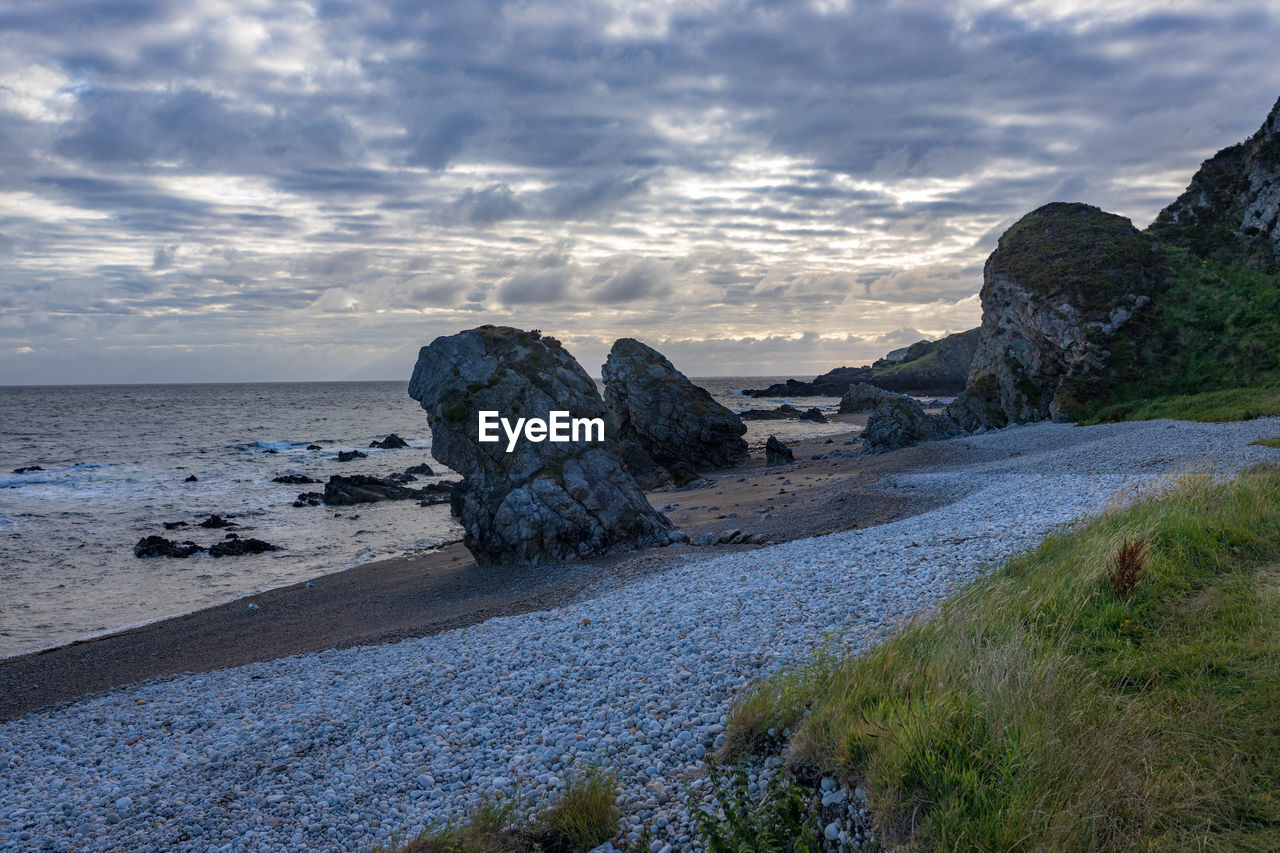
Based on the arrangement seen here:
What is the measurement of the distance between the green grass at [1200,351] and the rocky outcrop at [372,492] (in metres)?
34.4

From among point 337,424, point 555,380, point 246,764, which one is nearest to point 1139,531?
point 246,764

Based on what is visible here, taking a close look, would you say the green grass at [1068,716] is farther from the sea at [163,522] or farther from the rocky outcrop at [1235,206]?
the rocky outcrop at [1235,206]

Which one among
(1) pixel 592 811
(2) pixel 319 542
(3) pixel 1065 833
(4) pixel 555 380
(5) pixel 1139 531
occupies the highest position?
(4) pixel 555 380

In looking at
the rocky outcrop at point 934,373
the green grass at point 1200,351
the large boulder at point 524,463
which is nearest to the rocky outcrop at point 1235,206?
the green grass at point 1200,351

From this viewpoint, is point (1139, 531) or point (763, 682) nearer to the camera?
point (763, 682)

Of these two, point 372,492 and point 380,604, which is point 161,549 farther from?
point 380,604

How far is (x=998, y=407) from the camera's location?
141ft

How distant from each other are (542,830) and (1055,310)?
139 feet

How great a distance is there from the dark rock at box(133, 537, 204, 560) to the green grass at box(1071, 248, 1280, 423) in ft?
133

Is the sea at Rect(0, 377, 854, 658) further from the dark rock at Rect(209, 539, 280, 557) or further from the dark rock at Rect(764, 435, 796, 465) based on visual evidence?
the dark rock at Rect(764, 435, 796, 465)

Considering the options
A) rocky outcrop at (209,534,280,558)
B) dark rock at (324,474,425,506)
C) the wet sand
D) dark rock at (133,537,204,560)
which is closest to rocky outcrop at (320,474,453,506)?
dark rock at (324,474,425,506)

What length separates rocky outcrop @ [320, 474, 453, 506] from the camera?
36656 mm

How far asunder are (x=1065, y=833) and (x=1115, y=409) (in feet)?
122

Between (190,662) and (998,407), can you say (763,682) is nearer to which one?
(190,662)
